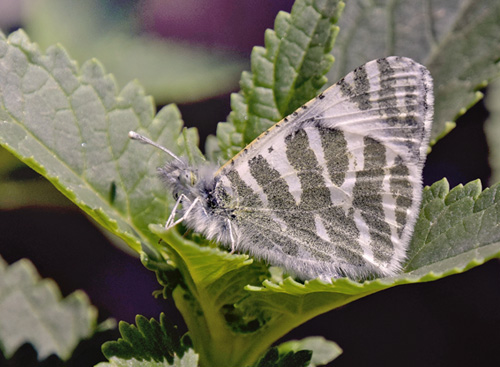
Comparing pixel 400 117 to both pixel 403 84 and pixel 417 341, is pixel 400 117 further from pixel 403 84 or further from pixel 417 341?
pixel 417 341

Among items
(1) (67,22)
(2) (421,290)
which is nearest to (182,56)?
(1) (67,22)

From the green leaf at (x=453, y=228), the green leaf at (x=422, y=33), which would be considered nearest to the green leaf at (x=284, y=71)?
the green leaf at (x=422, y=33)

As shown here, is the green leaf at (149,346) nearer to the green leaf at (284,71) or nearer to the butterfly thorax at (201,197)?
the butterfly thorax at (201,197)

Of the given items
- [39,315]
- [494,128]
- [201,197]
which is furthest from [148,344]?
[494,128]

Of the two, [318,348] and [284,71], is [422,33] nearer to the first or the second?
[284,71]

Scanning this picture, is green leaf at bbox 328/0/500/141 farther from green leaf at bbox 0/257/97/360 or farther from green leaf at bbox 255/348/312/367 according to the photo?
green leaf at bbox 0/257/97/360

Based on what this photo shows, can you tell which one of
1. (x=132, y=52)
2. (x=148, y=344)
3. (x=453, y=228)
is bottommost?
(x=453, y=228)
